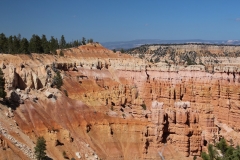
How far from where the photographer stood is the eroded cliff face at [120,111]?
55000 mm

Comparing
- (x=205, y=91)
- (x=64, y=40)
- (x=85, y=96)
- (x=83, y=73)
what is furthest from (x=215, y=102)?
(x=64, y=40)

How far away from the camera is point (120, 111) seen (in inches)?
2896

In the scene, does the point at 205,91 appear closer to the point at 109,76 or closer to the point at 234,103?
the point at 234,103

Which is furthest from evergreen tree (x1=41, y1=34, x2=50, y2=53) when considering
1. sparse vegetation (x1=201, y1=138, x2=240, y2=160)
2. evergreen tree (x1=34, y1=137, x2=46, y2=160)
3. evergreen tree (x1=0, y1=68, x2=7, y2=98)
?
sparse vegetation (x1=201, y1=138, x2=240, y2=160)

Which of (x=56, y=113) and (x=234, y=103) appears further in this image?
(x=234, y=103)

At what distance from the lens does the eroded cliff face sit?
180 ft

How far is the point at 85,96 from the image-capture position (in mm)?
71188

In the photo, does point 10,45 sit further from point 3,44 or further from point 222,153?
point 222,153

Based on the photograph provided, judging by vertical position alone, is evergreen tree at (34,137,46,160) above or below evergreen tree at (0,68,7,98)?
below

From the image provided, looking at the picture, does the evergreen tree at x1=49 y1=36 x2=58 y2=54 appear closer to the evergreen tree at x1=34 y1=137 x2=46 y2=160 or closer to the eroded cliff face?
the eroded cliff face

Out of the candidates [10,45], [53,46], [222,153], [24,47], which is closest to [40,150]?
[222,153]

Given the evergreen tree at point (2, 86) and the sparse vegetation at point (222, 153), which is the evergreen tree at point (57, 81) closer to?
the evergreen tree at point (2, 86)

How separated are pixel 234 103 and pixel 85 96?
29.7 m

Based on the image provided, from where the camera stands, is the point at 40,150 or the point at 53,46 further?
the point at 53,46
